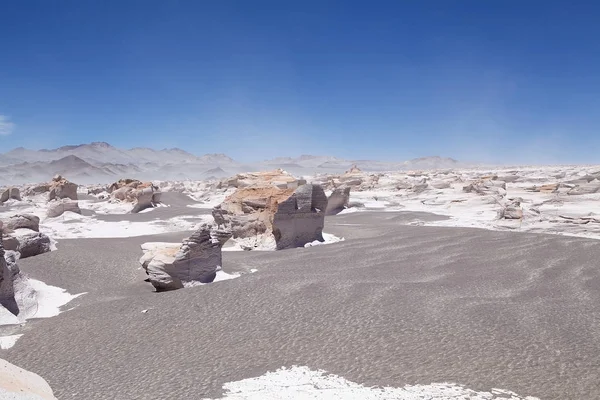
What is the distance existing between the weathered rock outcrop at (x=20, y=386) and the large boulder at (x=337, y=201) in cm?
1316

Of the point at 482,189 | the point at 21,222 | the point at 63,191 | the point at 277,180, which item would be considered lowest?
the point at 21,222

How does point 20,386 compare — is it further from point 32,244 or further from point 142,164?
point 142,164

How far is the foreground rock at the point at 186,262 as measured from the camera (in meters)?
5.51

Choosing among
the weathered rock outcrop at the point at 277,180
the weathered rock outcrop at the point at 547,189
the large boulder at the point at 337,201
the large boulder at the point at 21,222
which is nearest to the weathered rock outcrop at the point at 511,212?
the weathered rock outcrop at the point at 277,180

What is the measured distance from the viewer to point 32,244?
7.20m

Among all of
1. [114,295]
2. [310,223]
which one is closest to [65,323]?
[114,295]

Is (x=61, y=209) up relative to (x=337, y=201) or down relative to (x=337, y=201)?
down

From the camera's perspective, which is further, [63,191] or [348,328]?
[63,191]

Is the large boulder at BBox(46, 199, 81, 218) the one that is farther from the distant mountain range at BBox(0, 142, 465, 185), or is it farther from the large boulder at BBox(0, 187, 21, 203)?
the distant mountain range at BBox(0, 142, 465, 185)

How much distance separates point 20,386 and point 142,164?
130 meters

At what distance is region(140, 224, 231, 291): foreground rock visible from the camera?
18.1ft

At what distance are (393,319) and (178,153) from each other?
489 ft

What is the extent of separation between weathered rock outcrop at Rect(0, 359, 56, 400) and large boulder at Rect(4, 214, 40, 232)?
732 cm

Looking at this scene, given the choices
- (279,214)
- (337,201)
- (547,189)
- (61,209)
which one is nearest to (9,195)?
(61,209)
